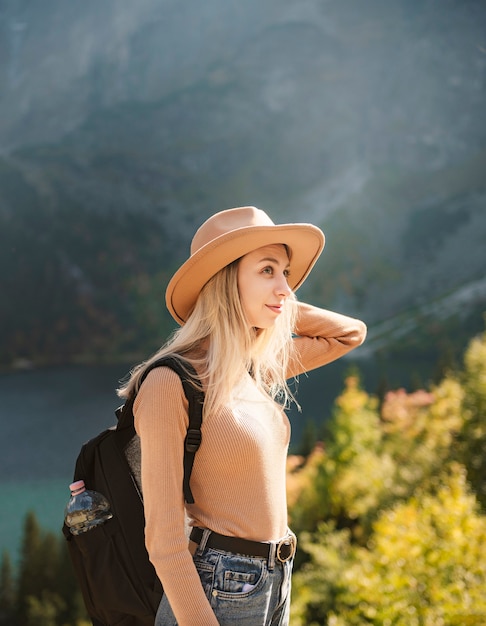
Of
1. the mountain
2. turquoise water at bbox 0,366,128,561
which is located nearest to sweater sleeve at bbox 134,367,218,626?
turquoise water at bbox 0,366,128,561

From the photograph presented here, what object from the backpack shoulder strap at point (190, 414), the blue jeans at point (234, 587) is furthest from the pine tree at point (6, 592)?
the backpack shoulder strap at point (190, 414)

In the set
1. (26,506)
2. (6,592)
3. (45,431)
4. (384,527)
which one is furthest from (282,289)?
(45,431)

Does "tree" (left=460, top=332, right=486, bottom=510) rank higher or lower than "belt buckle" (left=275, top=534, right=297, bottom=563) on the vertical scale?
higher

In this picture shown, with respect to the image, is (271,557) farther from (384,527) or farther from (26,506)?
(26,506)

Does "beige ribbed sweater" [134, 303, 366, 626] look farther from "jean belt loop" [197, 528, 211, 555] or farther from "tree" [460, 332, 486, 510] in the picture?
"tree" [460, 332, 486, 510]

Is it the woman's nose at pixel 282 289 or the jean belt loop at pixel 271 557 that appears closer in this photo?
the jean belt loop at pixel 271 557

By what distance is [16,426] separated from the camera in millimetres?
15352

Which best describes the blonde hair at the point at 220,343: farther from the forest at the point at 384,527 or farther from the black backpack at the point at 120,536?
the forest at the point at 384,527

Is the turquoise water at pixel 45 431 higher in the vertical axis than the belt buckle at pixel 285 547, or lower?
higher

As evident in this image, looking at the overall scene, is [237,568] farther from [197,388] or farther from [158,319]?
[158,319]

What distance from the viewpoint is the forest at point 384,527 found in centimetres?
342

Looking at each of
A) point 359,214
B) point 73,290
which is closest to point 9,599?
point 73,290

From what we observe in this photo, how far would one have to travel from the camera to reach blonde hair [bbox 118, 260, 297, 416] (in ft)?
3.51

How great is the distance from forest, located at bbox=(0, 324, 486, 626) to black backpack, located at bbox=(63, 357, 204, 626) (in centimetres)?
225
